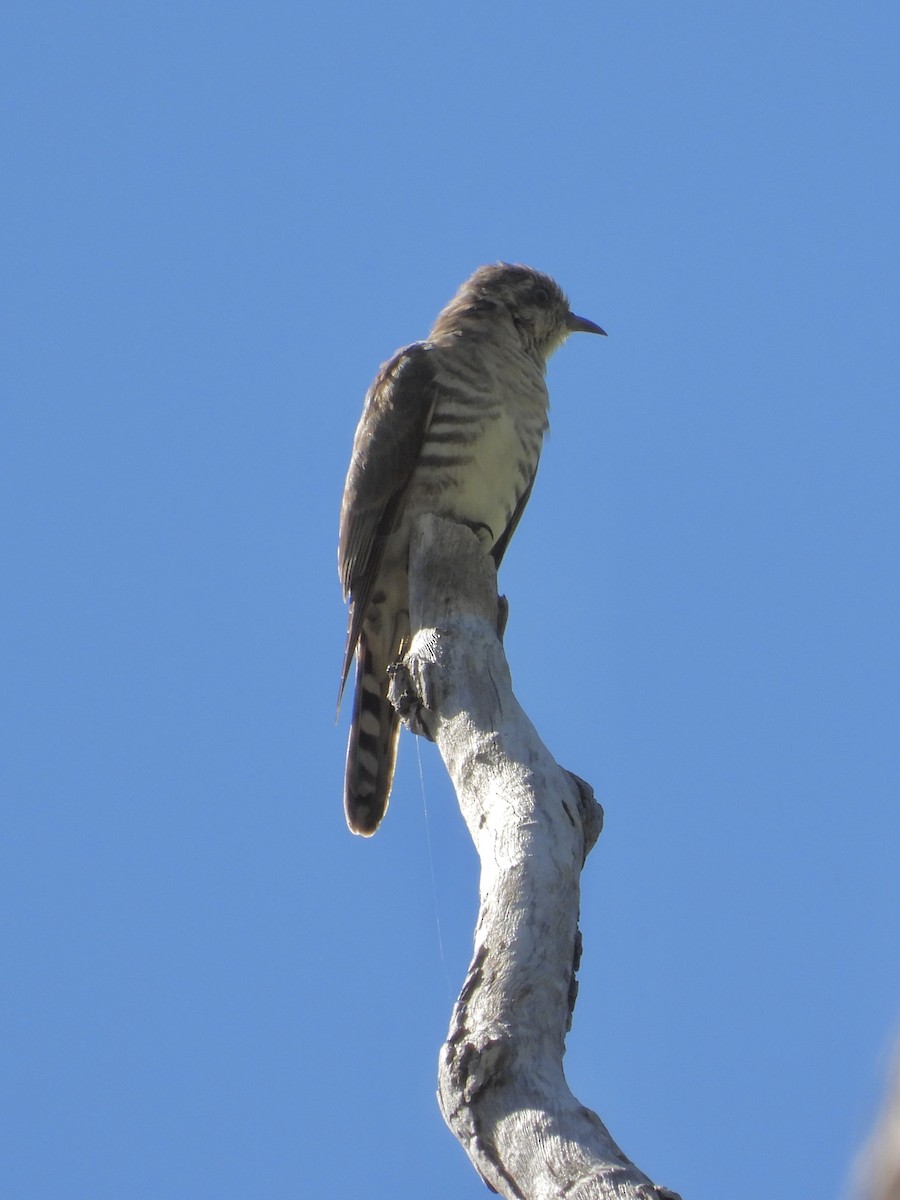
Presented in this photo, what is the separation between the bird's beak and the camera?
7051mm

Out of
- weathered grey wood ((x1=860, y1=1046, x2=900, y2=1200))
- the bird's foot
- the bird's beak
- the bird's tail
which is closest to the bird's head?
the bird's beak

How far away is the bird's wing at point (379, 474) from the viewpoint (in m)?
5.77

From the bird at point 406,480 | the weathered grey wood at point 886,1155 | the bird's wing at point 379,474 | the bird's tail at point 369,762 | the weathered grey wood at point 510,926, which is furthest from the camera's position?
the bird's wing at point 379,474

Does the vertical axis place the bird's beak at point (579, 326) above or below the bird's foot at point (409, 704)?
above

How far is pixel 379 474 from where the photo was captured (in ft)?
19.3

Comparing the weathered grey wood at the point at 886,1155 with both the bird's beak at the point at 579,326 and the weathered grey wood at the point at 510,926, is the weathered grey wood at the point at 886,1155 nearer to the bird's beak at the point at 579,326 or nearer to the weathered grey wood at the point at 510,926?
the weathered grey wood at the point at 510,926

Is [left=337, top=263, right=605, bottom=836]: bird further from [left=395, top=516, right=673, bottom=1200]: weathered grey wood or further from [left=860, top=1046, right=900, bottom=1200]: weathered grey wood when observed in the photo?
[left=860, top=1046, right=900, bottom=1200]: weathered grey wood

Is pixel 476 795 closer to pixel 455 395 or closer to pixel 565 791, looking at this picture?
pixel 565 791

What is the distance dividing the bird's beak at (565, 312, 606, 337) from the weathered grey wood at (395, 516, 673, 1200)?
277 centimetres

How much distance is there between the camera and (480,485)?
5.94m

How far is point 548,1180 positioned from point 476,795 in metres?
1.47

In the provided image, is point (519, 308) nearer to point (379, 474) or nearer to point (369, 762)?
point (379, 474)

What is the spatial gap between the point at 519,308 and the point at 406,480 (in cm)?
147

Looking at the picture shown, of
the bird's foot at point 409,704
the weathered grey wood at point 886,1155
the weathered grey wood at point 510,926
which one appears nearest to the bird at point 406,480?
the weathered grey wood at point 510,926
